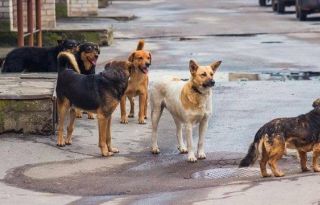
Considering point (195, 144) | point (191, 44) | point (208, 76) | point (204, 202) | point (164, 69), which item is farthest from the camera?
point (191, 44)

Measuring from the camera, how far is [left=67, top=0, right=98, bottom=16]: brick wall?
1352 inches

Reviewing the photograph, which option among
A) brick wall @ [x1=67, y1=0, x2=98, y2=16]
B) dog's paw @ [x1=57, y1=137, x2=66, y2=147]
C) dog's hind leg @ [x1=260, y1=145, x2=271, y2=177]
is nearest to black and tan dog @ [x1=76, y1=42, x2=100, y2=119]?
dog's paw @ [x1=57, y1=137, x2=66, y2=147]

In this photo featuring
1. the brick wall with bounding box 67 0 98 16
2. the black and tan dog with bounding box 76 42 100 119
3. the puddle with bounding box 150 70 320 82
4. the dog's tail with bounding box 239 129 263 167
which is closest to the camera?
the dog's tail with bounding box 239 129 263 167

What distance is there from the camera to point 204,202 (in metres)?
7.95

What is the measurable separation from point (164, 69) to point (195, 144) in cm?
743

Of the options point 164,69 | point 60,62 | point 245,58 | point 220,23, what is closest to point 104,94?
point 60,62

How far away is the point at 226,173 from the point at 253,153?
0.43 m

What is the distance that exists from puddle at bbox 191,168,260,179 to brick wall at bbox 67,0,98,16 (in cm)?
2475

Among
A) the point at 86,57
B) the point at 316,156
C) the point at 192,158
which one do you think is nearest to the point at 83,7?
the point at 86,57

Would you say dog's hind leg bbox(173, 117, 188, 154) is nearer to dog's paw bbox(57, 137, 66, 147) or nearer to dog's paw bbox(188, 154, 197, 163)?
dog's paw bbox(188, 154, 197, 163)

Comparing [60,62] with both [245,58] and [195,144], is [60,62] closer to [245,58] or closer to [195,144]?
[195,144]

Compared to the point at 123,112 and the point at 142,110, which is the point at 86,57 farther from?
the point at 142,110

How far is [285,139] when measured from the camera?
891cm

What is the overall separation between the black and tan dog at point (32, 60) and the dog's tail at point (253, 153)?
567 centimetres
